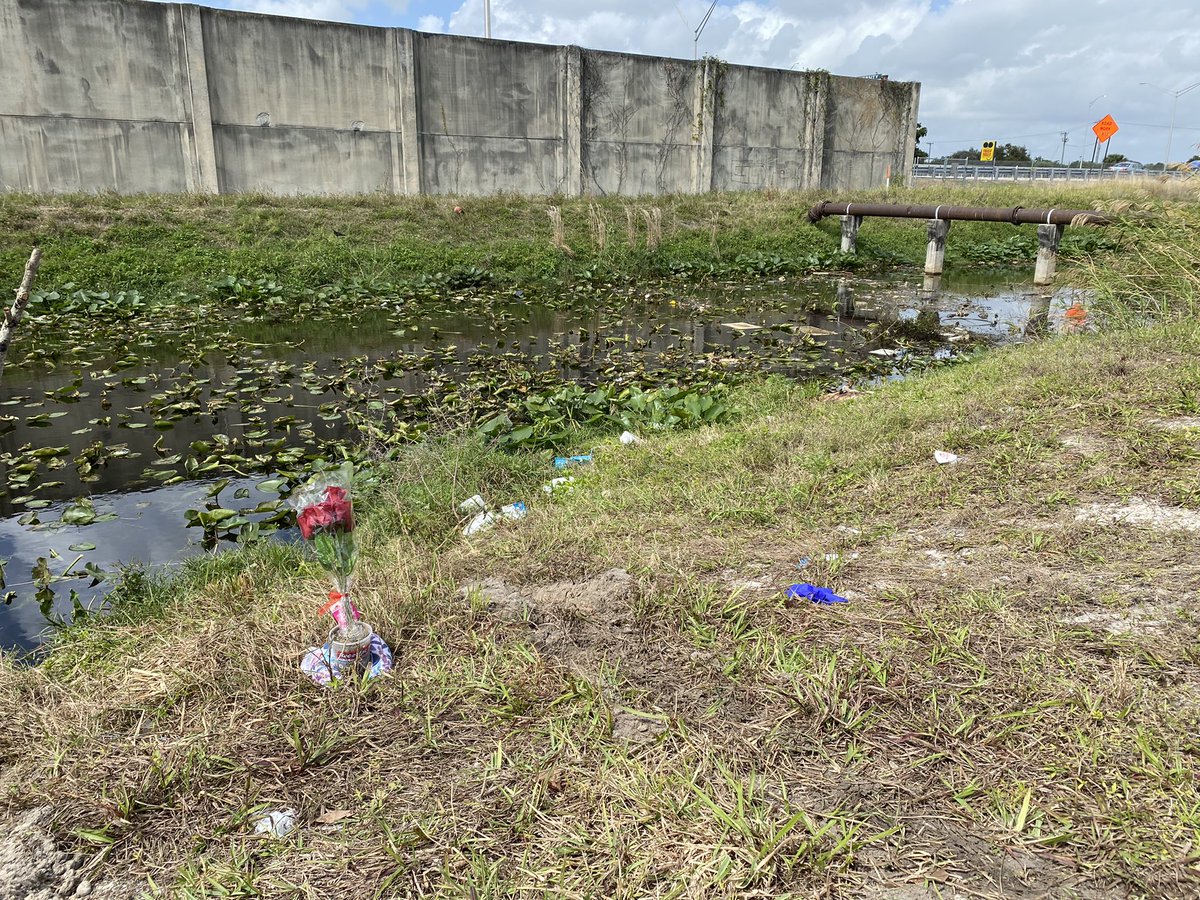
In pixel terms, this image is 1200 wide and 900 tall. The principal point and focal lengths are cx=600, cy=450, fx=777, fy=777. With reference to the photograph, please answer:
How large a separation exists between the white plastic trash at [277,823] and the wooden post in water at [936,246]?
15.3 meters

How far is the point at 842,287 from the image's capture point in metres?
13.4

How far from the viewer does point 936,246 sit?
14.7m

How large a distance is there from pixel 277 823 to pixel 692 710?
1050 mm

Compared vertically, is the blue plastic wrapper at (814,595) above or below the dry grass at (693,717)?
above

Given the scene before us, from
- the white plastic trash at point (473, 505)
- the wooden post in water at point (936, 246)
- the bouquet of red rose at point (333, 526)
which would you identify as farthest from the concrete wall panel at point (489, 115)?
the bouquet of red rose at point (333, 526)

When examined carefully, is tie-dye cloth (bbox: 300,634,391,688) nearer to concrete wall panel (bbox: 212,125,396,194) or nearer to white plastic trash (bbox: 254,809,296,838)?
white plastic trash (bbox: 254,809,296,838)

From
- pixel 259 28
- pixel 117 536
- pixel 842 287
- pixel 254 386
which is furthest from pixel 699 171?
pixel 117 536

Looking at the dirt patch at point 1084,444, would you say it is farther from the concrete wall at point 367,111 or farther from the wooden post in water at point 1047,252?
the concrete wall at point 367,111

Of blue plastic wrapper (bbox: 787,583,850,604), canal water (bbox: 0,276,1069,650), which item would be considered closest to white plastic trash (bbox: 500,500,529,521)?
canal water (bbox: 0,276,1069,650)

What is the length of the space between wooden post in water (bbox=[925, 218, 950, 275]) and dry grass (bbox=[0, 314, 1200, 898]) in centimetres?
A: 1254

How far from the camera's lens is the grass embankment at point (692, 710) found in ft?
5.36

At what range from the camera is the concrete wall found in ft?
43.7

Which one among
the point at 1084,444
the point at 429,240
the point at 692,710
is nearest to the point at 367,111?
the point at 429,240

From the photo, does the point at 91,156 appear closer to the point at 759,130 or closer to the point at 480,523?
the point at 480,523
